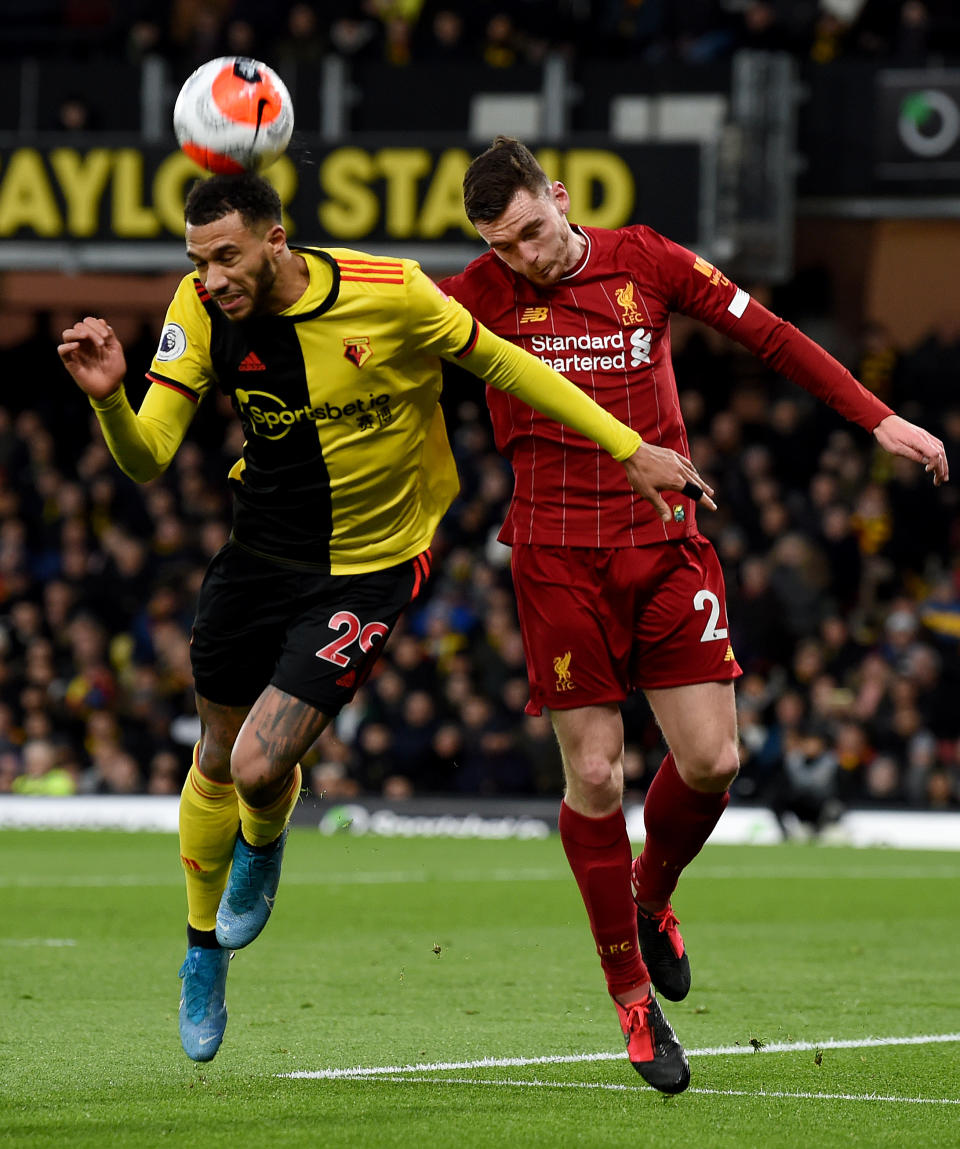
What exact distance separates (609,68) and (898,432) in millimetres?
14575

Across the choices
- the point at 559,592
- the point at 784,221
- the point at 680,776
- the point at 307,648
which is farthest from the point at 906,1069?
the point at 784,221

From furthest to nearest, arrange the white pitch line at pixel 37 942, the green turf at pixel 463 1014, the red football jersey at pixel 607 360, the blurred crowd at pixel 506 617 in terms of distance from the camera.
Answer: the blurred crowd at pixel 506 617 → the white pitch line at pixel 37 942 → the red football jersey at pixel 607 360 → the green turf at pixel 463 1014

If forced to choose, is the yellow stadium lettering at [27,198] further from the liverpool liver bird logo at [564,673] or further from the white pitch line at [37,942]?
the liverpool liver bird logo at [564,673]

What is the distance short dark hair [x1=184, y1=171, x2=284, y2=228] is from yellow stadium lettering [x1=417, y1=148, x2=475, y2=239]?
1341cm

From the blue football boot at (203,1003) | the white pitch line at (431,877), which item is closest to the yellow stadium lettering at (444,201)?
the white pitch line at (431,877)

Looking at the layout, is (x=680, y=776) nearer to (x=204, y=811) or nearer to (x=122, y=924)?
(x=204, y=811)

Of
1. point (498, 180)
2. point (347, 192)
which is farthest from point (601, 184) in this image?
point (498, 180)

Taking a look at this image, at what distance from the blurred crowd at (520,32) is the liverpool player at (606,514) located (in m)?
13.9

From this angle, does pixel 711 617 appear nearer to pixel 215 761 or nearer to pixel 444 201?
pixel 215 761

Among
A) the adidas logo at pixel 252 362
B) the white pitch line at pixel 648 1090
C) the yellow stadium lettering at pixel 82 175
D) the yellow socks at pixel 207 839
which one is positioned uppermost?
the adidas logo at pixel 252 362

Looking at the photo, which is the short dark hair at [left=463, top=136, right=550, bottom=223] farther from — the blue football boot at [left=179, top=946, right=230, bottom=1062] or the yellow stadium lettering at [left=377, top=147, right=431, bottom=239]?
the yellow stadium lettering at [left=377, top=147, right=431, bottom=239]

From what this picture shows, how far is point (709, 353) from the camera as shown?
20.8 m

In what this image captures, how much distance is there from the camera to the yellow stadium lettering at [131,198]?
19.5m

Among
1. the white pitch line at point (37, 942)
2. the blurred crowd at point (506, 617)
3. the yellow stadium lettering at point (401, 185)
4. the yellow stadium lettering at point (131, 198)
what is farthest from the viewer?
the yellow stadium lettering at point (131, 198)
